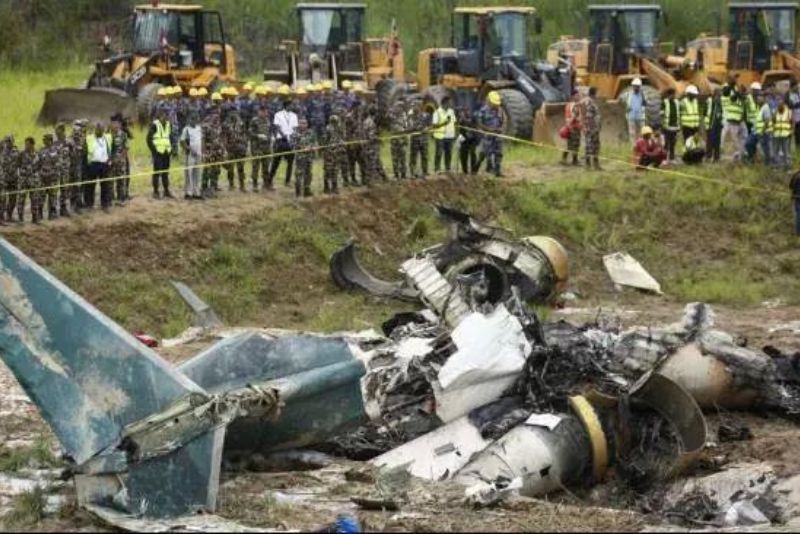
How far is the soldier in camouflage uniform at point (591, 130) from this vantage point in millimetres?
30062

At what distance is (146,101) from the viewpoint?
111 ft

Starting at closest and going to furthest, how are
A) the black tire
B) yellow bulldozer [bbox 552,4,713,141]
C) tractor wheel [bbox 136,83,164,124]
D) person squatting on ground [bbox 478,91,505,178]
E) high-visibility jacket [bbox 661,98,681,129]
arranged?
person squatting on ground [bbox 478,91,505,178] < high-visibility jacket [bbox 661,98,681,129] < the black tire < tractor wheel [bbox 136,83,164,124] < yellow bulldozer [bbox 552,4,713,141]

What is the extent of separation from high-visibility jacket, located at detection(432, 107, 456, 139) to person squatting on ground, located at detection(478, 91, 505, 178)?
2.20 feet

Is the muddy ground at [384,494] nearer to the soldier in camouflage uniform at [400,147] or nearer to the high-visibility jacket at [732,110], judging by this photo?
the soldier in camouflage uniform at [400,147]

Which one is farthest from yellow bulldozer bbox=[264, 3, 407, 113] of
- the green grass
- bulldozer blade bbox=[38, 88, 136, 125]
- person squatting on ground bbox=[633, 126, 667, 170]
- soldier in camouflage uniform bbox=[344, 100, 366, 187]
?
the green grass

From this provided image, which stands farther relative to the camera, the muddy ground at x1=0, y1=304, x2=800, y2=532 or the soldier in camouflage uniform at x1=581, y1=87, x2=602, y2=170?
the soldier in camouflage uniform at x1=581, y1=87, x2=602, y2=170

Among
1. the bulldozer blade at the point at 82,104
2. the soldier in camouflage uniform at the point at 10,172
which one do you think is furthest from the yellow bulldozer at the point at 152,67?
the soldier in camouflage uniform at the point at 10,172

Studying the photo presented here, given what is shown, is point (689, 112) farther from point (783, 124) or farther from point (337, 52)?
point (337, 52)

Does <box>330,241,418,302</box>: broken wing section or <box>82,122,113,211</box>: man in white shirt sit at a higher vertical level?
<box>82,122,113,211</box>: man in white shirt

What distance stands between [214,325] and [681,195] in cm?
1082

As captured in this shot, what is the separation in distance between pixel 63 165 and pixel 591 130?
1017cm

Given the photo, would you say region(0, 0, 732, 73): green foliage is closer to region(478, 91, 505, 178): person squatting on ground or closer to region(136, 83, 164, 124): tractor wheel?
region(136, 83, 164, 124): tractor wheel

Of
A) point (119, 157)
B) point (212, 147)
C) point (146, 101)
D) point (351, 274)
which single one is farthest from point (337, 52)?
point (351, 274)

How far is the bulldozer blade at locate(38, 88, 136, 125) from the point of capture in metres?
34.2
